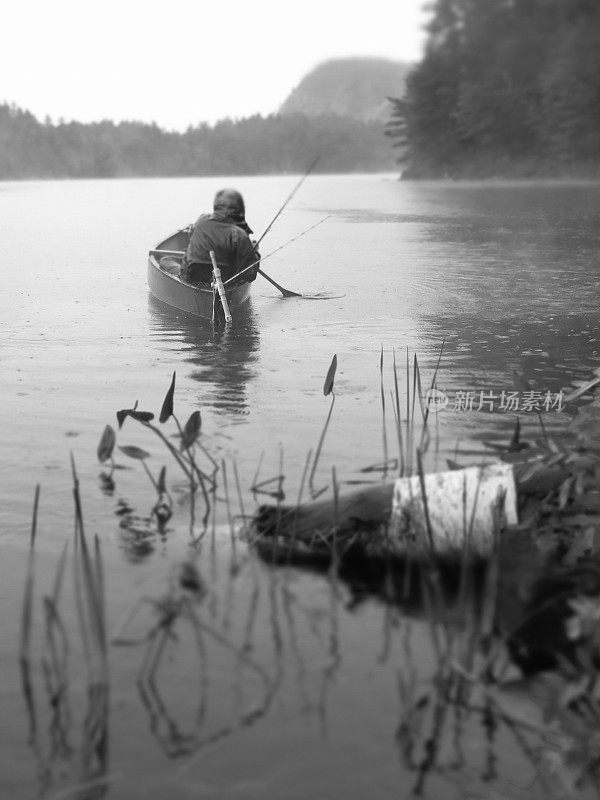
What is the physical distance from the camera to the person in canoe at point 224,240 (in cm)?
1481

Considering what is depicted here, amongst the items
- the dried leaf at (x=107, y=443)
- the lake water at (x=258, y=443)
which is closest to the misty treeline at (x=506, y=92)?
the lake water at (x=258, y=443)

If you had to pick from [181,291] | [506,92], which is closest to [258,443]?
A: [181,291]

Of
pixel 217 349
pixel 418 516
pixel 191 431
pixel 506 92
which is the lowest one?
pixel 217 349

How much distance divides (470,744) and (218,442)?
455 cm

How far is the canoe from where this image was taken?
48.1 ft

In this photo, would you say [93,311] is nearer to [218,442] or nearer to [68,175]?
[218,442]

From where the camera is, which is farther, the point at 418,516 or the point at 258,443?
the point at 258,443

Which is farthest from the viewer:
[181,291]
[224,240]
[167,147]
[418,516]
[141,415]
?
[167,147]

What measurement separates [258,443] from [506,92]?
7005 centimetres

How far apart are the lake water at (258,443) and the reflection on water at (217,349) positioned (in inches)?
2.1

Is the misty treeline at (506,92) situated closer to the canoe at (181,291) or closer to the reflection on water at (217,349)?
the reflection on water at (217,349)

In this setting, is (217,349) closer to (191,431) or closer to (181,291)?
(181,291)

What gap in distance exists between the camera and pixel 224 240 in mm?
14805

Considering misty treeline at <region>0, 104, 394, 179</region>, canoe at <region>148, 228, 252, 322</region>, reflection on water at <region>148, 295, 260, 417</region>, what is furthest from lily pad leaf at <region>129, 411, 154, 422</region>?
misty treeline at <region>0, 104, 394, 179</region>
